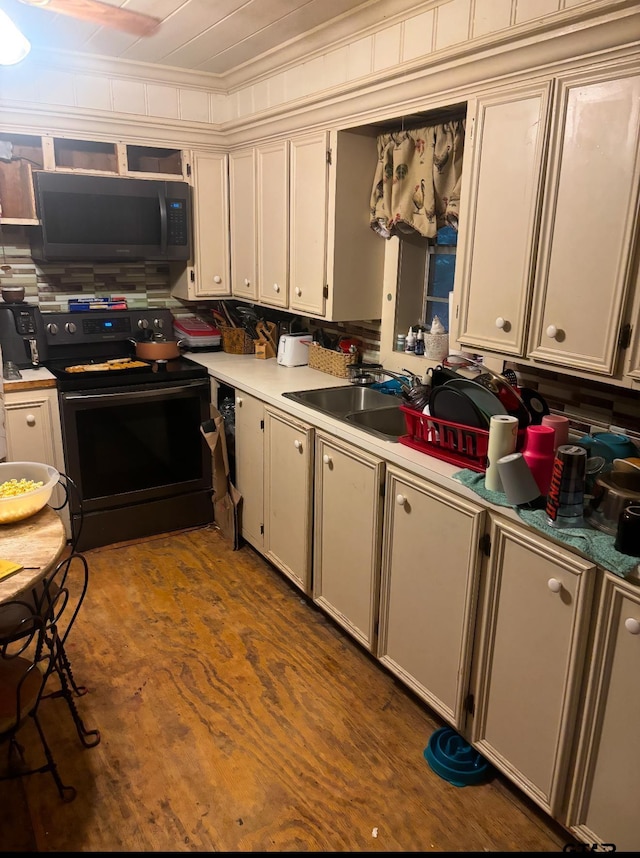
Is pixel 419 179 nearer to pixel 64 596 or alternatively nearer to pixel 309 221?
pixel 309 221

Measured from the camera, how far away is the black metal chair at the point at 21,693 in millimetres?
1644

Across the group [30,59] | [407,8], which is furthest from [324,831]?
[30,59]

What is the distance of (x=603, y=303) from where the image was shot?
170 centimetres

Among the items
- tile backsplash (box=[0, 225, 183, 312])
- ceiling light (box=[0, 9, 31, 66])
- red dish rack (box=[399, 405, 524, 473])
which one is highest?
ceiling light (box=[0, 9, 31, 66])

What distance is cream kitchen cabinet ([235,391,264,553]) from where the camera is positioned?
3.04 m

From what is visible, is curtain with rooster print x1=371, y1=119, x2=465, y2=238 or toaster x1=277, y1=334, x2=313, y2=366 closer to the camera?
curtain with rooster print x1=371, y1=119, x2=465, y2=238

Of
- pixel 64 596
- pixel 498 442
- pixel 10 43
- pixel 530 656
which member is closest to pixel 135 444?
pixel 64 596

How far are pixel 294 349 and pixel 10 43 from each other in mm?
1939

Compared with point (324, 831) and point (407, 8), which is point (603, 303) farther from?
point (324, 831)

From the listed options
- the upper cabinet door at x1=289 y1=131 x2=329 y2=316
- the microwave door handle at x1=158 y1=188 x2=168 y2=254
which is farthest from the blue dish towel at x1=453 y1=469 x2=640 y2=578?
the microwave door handle at x1=158 y1=188 x2=168 y2=254

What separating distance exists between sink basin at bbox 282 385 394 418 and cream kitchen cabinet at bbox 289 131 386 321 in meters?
0.34

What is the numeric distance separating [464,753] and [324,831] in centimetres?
50

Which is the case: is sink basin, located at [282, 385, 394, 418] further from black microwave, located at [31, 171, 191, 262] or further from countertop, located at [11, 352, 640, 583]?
black microwave, located at [31, 171, 191, 262]


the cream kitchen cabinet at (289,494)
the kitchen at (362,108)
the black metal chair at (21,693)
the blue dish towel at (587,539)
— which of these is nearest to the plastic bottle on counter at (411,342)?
the kitchen at (362,108)
